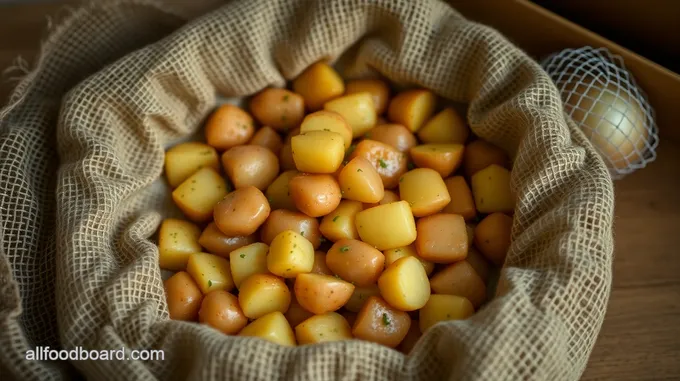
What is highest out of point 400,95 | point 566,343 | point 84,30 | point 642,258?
point 84,30

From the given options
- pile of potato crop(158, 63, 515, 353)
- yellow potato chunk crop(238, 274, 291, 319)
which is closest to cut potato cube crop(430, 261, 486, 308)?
pile of potato crop(158, 63, 515, 353)

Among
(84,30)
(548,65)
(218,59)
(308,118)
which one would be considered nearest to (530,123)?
(548,65)

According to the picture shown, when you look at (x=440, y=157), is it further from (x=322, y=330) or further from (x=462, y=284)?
(x=322, y=330)

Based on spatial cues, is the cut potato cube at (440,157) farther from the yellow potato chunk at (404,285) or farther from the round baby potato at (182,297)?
the round baby potato at (182,297)

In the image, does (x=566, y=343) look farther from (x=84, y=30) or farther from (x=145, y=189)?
(x=84, y=30)

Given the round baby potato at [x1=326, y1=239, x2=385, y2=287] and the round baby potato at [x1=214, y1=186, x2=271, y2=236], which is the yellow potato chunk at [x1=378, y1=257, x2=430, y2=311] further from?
the round baby potato at [x1=214, y1=186, x2=271, y2=236]

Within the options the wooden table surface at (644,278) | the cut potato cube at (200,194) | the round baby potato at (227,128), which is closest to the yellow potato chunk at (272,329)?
the cut potato cube at (200,194)
